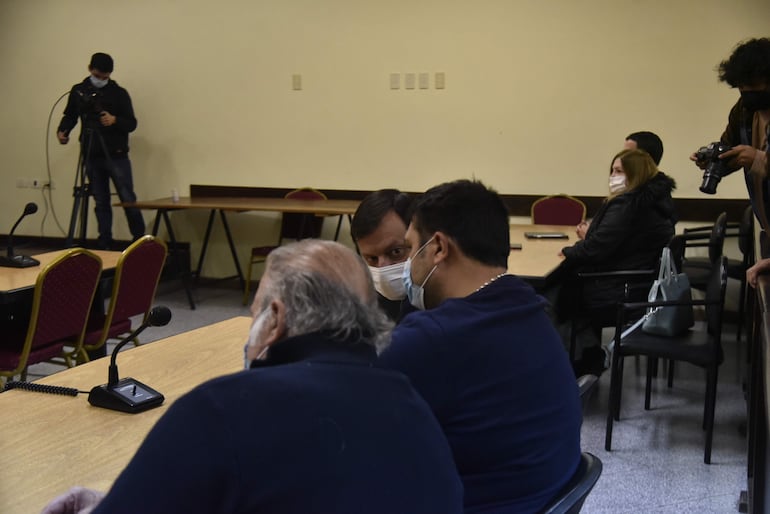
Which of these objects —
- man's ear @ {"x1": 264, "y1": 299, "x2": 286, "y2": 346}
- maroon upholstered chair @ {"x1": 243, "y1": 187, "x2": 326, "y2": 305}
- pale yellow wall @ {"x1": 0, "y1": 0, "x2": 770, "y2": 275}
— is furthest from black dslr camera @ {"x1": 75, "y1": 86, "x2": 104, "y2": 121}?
man's ear @ {"x1": 264, "y1": 299, "x2": 286, "y2": 346}

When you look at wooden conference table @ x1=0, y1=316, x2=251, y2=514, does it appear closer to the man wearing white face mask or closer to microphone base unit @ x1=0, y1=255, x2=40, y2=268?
the man wearing white face mask

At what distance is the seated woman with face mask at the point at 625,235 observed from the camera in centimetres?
368

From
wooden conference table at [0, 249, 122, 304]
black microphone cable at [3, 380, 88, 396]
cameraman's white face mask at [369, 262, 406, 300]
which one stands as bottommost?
wooden conference table at [0, 249, 122, 304]

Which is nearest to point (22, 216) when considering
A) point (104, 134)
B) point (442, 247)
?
point (442, 247)

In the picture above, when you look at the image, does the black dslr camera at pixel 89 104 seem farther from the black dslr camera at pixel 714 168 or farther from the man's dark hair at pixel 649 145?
the black dslr camera at pixel 714 168

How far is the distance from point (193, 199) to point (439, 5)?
2.49m

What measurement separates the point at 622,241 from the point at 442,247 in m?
2.33

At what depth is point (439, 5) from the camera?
5.96 m

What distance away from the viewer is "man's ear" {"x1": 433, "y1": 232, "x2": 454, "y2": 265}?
1.61 metres

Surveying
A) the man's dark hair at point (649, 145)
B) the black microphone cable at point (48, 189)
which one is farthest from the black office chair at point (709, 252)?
the black microphone cable at point (48, 189)

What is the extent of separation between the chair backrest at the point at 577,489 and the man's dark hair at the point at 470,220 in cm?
42

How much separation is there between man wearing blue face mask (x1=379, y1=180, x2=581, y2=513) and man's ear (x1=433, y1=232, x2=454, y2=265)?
185mm

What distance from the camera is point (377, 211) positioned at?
7.51ft

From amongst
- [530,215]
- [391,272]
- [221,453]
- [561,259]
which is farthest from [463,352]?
[530,215]
